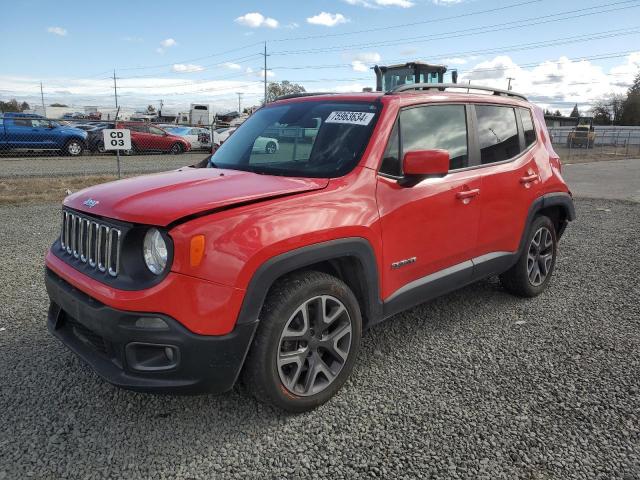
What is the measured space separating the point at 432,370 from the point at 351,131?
1.64 m

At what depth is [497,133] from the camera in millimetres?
4109

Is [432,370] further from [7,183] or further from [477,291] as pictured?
[7,183]

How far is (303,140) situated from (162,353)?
67.4 inches

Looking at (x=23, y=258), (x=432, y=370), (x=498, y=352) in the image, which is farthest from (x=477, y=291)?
(x=23, y=258)

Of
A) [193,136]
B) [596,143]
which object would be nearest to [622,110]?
[596,143]

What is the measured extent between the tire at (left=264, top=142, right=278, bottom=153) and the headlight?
137 centimetres

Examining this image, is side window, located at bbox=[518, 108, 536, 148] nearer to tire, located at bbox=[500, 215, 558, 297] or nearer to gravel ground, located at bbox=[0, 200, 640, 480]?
tire, located at bbox=[500, 215, 558, 297]

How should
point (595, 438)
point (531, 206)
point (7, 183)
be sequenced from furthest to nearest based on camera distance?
point (7, 183) < point (531, 206) < point (595, 438)

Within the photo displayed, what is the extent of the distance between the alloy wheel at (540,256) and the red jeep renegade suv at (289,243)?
54 centimetres

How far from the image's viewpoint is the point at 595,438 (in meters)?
2.65

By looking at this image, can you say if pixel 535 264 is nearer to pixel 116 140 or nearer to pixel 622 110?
pixel 116 140

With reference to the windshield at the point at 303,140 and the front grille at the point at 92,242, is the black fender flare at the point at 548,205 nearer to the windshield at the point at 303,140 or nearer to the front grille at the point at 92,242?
the windshield at the point at 303,140

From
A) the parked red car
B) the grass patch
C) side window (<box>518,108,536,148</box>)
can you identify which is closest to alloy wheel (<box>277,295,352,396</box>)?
side window (<box>518,108,536,148</box>)

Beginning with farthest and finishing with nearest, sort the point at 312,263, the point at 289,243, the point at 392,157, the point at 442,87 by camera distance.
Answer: the point at 442,87, the point at 392,157, the point at 312,263, the point at 289,243
